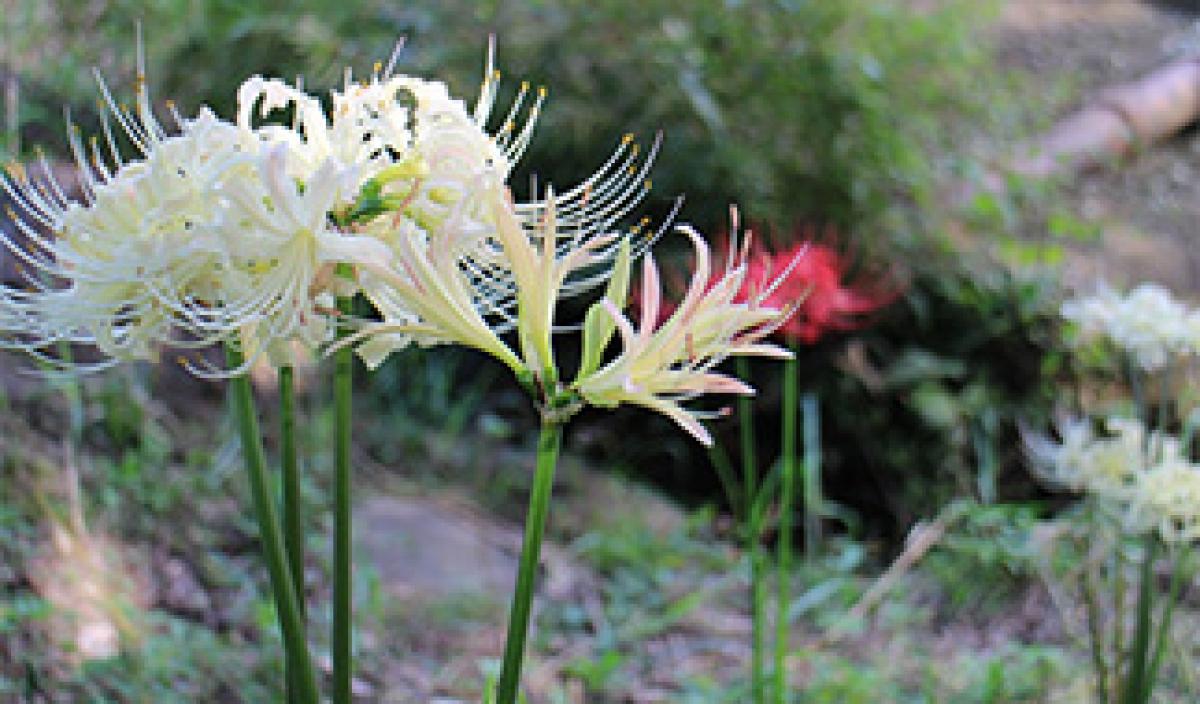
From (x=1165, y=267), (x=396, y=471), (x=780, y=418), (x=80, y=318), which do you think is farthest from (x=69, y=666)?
(x=1165, y=267)

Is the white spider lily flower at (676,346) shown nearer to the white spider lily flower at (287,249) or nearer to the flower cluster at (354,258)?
the flower cluster at (354,258)

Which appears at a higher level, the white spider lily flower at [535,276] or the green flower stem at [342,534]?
the white spider lily flower at [535,276]

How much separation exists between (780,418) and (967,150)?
1.64m

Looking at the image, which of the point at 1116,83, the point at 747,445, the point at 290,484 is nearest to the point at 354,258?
the point at 290,484

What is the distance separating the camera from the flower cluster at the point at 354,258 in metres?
0.85

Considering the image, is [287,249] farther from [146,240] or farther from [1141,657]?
[1141,657]

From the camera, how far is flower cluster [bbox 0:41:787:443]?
85 cm

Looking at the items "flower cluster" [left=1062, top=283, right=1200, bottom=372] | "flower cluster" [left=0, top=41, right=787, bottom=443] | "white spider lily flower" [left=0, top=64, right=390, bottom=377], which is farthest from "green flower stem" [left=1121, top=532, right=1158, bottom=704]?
"white spider lily flower" [left=0, top=64, right=390, bottom=377]

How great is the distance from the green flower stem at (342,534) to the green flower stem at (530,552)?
0.53ft

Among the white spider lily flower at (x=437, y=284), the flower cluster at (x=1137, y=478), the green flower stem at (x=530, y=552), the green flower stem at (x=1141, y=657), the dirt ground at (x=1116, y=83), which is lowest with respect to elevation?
the green flower stem at (x=1141, y=657)

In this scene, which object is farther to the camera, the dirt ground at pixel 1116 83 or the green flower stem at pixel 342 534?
the dirt ground at pixel 1116 83

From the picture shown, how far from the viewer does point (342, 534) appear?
1.01 m

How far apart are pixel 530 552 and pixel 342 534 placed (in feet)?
0.63

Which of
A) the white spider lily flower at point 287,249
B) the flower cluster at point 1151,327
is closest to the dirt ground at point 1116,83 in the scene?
the flower cluster at point 1151,327
